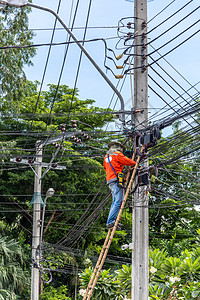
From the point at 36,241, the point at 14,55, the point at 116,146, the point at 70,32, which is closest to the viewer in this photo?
the point at 70,32

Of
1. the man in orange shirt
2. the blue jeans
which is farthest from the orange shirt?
the blue jeans

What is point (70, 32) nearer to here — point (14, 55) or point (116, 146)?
point (116, 146)

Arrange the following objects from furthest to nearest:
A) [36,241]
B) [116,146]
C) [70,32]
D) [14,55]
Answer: [14,55]
[36,241]
[116,146]
[70,32]

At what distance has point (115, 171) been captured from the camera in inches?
290

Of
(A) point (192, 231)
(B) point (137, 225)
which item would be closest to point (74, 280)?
(A) point (192, 231)

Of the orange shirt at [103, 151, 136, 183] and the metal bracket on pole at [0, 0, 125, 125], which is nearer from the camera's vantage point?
the metal bracket on pole at [0, 0, 125, 125]

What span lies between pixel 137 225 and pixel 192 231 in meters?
17.2

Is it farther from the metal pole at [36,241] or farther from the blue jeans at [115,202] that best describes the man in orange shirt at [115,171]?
the metal pole at [36,241]

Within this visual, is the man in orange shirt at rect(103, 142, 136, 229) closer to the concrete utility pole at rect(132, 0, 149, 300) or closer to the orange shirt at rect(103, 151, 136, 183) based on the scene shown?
the orange shirt at rect(103, 151, 136, 183)

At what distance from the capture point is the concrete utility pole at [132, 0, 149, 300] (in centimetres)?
713

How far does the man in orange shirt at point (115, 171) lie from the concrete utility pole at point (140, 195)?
0.28 metres

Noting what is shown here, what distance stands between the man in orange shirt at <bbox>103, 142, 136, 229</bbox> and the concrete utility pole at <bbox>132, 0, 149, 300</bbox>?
0.28 metres

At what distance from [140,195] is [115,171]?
1.74 feet

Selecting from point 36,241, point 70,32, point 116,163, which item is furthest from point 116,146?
point 36,241
